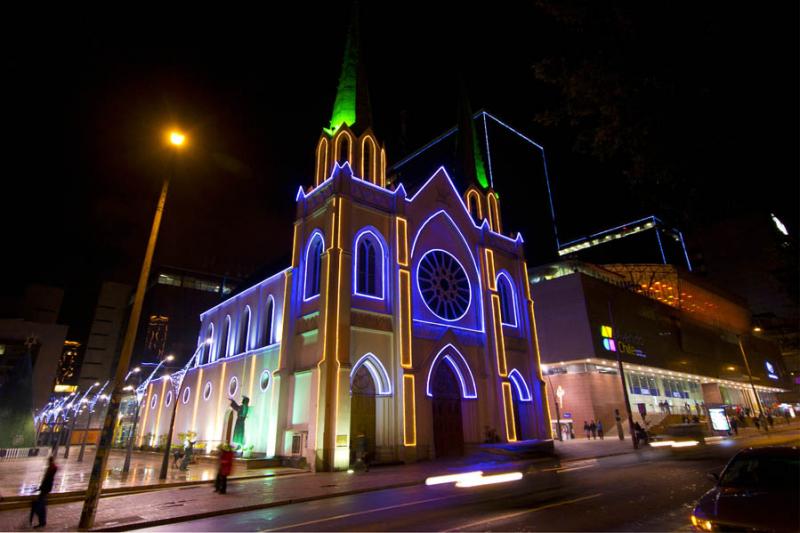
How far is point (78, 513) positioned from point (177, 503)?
7.76ft

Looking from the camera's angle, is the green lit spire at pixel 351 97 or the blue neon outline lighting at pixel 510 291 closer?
the green lit spire at pixel 351 97

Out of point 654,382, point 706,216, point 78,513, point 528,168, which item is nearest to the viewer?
point 706,216

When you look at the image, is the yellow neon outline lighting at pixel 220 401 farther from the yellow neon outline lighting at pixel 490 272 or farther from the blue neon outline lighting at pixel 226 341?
the yellow neon outline lighting at pixel 490 272

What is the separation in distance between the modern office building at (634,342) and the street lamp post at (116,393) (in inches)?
1121

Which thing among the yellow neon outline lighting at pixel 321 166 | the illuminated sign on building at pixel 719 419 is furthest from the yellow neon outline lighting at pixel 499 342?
the illuminated sign on building at pixel 719 419

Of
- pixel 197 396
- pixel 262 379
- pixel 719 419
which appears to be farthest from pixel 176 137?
pixel 719 419

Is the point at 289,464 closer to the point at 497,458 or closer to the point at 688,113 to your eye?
the point at 497,458

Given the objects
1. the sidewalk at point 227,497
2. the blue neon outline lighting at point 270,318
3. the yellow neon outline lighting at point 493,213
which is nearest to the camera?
the sidewalk at point 227,497

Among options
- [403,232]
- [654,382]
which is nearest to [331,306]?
[403,232]

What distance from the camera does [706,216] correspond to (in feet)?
34.7

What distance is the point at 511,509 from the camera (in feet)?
31.6

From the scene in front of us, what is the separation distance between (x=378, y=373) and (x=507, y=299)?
1334cm

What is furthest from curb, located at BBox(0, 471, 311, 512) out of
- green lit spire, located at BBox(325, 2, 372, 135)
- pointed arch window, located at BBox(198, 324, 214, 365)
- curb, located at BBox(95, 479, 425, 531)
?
pointed arch window, located at BBox(198, 324, 214, 365)

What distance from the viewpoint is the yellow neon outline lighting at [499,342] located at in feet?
92.9
